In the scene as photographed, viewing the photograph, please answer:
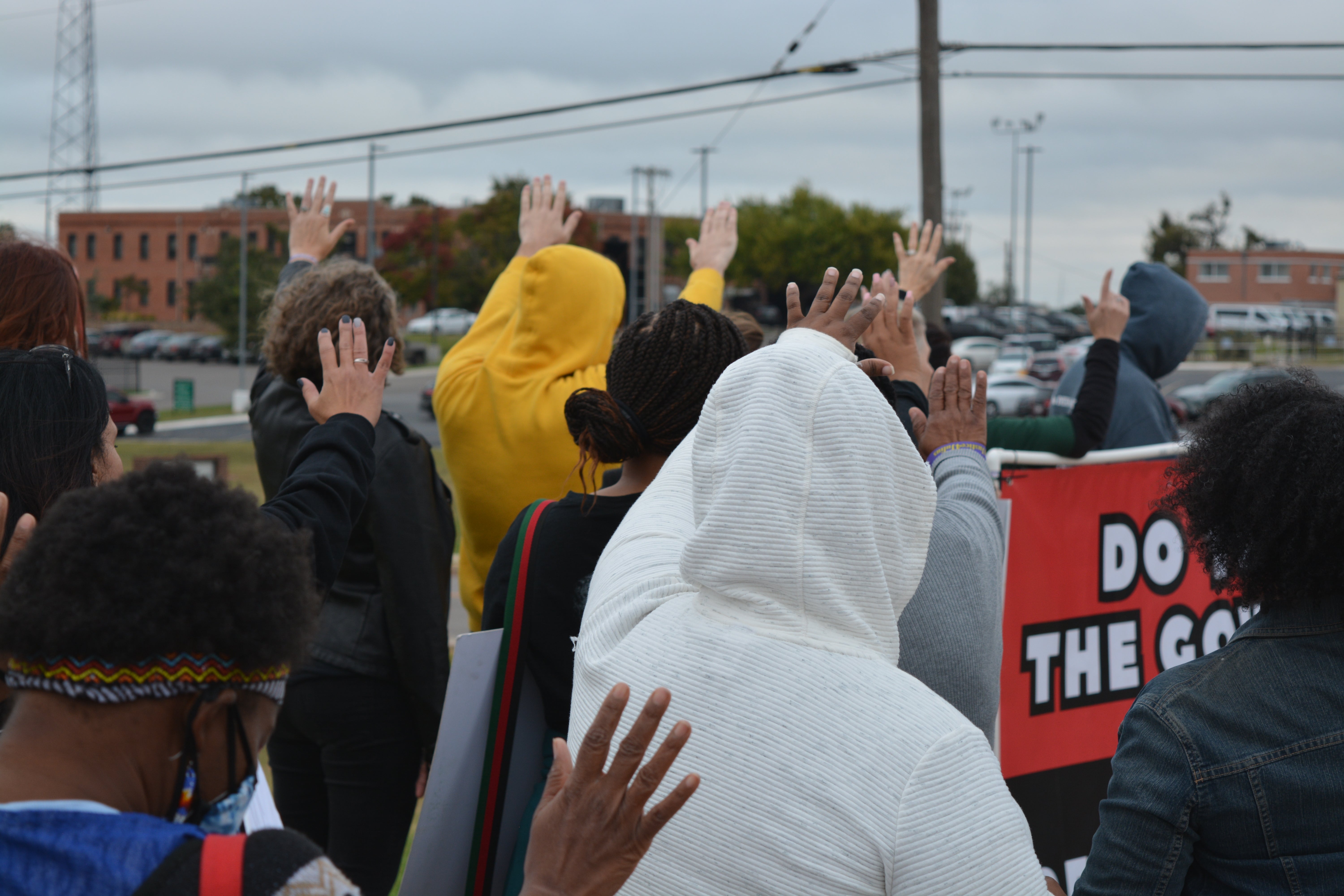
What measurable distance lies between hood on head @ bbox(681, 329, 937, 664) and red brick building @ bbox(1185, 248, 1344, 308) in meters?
93.3

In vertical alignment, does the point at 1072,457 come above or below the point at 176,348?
below

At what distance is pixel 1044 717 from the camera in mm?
3768

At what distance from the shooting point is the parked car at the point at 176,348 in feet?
202

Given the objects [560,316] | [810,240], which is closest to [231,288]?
[810,240]

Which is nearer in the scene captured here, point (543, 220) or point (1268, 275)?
point (543, 220)

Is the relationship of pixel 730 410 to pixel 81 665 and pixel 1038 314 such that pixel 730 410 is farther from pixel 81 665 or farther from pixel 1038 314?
pixel 1038 314

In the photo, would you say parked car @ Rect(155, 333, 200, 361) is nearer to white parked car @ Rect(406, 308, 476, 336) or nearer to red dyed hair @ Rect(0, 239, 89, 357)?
white parked car @ Rect(406, 308, 476, 336)

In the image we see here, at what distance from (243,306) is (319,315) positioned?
46.9 metres

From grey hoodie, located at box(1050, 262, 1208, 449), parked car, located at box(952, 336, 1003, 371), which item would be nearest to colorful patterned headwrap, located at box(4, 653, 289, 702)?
grey hoodie, located at box(1050, 262, 1208, 449)

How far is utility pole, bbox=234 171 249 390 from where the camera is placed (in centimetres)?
4409

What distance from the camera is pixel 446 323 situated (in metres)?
68.5

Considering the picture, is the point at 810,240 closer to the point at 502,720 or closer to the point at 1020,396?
the point at 1020,396

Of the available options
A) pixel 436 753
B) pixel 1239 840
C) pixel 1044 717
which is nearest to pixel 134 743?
pixel 436 753

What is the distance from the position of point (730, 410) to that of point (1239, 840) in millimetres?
1064
